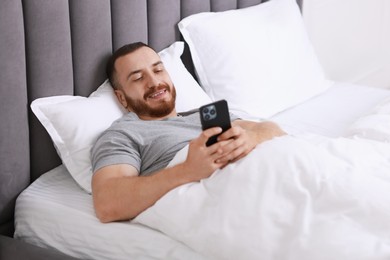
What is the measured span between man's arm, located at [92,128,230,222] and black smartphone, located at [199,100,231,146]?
0.04 m

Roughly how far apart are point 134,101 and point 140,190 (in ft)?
1.50

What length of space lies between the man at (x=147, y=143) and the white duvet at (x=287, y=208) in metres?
0.04

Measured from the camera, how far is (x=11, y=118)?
166cm

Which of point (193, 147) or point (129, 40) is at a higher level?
point (129, 40)

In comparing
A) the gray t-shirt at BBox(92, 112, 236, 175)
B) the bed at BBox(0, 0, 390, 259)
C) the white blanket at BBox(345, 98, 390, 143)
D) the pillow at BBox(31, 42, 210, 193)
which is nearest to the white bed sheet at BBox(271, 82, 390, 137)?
the bed at BBox(0, 0, 390, 259)

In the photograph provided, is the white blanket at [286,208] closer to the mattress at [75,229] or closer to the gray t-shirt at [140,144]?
the mattress at [75,229]

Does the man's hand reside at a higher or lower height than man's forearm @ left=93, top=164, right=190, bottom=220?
higher

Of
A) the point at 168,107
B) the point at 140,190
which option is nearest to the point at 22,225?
the point at 140,190

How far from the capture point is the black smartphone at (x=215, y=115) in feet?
4.47

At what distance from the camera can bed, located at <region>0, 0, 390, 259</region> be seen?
1325 millimetres

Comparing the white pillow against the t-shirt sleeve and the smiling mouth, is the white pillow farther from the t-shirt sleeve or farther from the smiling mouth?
the t-shirt sleeve

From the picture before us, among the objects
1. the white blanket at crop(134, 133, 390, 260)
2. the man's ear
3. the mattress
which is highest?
the man's ear

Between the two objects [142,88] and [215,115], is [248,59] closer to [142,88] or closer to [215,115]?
[142,88]

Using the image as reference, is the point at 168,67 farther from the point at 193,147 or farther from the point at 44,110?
the point at 193,147
